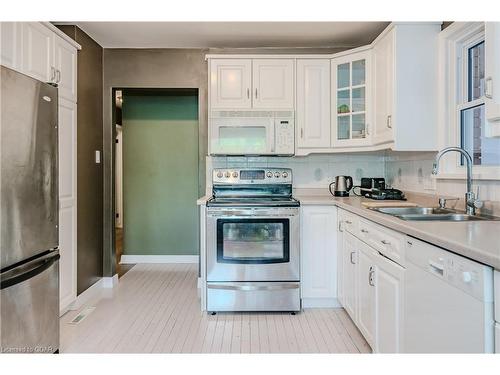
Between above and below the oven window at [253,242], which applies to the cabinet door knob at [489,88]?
above

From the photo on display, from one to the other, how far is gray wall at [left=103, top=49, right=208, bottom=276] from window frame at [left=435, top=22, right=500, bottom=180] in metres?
2.02

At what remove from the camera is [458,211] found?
2.14 meters

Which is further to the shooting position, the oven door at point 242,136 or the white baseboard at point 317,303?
the oven door at point 242,136

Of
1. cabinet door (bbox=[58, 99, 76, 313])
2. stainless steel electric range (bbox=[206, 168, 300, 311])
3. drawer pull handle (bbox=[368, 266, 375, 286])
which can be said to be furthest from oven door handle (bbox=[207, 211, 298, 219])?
cabinet door (bbox=[58, 99, 76, 313])

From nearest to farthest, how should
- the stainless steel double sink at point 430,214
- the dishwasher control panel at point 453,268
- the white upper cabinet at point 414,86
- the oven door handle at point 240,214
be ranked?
the dishwasher control panel at point 453,268
the stainless steel double sink at point 430,214
the white upper cabinet at point 414,86
the oven door handle at point 240,214

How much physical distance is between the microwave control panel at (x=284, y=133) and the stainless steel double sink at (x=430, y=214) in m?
1.10

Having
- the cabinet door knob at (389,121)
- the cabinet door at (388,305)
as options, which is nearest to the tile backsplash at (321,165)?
the cabinet door knob at (389,121)

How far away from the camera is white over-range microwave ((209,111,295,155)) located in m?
3.08

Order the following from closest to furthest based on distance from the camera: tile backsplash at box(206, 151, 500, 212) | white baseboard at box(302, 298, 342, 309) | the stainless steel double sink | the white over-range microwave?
the stainless steel double sink → white baseboard at box(302, 298, 342, 309) → the white over-range microwave → tile backsplash at box(206, 151, 500, 212)

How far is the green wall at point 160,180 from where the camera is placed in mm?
4402

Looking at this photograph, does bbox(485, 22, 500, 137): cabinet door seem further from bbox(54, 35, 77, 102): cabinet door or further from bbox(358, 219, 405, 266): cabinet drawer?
bbox(54, 35, 77, 102): cabinet door

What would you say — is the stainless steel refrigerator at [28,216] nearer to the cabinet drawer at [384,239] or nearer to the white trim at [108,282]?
the white trim at [108,282]
